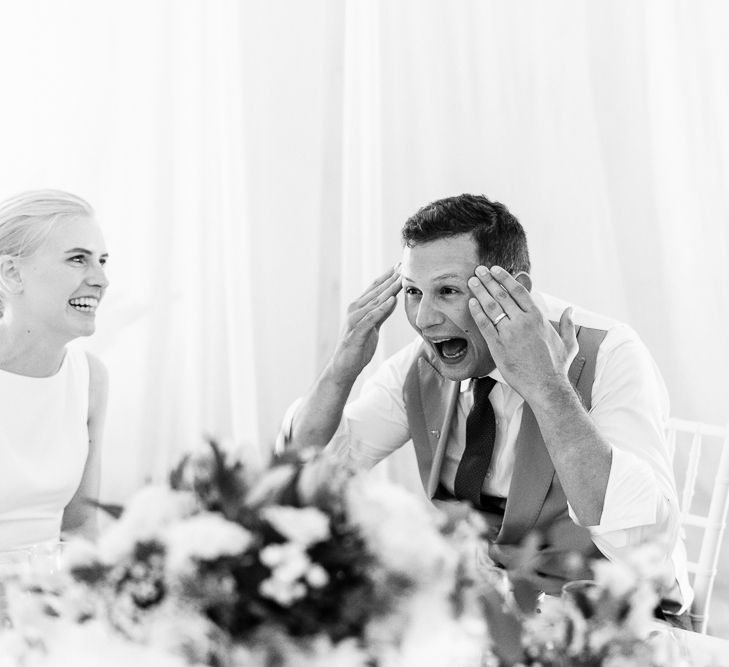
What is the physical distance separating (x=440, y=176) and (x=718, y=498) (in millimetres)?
1667

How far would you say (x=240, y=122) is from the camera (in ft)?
11.3

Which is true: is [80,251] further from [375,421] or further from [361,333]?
[375,421]

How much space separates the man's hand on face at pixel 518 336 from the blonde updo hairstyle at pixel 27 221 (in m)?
0.88

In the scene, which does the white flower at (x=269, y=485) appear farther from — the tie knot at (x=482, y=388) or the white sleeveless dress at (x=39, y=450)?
the white sleeveless dress at (x=39, y=450)

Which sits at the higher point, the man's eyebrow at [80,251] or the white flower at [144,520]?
the man's eyebrow at [80,251]

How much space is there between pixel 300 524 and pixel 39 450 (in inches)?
59.1

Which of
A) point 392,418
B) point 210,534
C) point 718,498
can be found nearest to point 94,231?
point 392,418

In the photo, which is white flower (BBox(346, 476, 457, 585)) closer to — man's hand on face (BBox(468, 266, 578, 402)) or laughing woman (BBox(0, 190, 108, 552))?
man's hand on face (BBox(468, 266, 578, 402))

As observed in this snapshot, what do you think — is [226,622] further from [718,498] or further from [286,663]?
[718,498]

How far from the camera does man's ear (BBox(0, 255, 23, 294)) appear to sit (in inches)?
79.4

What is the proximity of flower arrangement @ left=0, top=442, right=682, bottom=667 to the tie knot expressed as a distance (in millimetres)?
1142

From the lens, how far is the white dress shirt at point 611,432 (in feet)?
5.20

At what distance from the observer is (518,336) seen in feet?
5.62

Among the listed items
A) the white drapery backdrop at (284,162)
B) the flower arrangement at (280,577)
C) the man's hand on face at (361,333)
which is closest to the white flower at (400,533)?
the flower arrangement at (280,577)
